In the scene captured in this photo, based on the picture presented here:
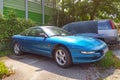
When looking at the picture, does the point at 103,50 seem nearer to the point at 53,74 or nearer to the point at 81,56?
the point at 81,56

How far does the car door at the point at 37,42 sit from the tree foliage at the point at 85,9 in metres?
9.64

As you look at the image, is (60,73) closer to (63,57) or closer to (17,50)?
(63,57)

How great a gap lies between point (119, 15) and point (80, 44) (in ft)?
44.7

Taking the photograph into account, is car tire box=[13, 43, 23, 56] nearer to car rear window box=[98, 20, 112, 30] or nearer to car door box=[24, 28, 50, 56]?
car door box=[24, 28, 50, 56]

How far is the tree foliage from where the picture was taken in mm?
17297

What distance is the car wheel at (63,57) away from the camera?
18.7 ft

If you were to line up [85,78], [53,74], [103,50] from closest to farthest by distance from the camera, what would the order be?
[85,78]
[53,74]
[103,50]

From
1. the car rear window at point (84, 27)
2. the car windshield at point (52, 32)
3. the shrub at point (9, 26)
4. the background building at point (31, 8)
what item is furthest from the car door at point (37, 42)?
the background building at point (31, 8)

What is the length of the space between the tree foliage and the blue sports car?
32.6ft

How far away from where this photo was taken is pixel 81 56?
5.47 meters

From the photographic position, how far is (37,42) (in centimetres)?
694

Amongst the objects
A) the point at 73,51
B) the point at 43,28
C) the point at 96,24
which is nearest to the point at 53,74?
the point at 73,51

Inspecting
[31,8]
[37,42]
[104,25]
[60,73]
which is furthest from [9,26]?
[31,8]

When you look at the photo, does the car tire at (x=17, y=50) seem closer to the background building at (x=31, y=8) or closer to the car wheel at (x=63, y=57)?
the car wheel at (x=63, y=57)
